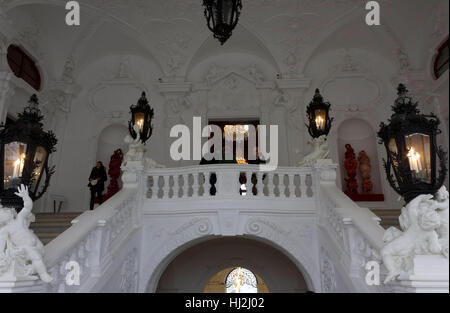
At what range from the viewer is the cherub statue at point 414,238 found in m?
3.05

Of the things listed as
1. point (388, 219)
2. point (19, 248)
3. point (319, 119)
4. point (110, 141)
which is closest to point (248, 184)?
point (319, 119)

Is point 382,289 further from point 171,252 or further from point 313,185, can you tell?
point 171,252

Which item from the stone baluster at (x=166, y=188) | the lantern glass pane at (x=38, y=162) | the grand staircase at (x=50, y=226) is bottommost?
the grand staircase at (x=50, y=226)

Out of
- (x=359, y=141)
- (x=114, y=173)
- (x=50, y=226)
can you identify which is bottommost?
(x=50, y=226)

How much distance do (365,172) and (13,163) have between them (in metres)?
10.0

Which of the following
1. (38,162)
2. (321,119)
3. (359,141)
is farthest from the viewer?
(359,141)

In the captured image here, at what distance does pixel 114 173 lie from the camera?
11812mm

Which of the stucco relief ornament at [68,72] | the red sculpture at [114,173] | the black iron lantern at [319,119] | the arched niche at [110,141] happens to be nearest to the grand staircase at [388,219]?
the black iron lantern at [319,119]

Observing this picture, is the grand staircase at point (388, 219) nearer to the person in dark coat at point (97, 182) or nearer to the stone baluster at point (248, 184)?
the stone baluster at point (248, 184)

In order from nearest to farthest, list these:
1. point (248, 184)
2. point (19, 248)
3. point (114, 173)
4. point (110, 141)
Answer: point (19, 248)
point (248, 184)
point (114, 173)
point (110, 141)

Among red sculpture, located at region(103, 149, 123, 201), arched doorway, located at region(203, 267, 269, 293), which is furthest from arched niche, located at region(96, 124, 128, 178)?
arched doorway, located at region(203, 267, 269, 293)

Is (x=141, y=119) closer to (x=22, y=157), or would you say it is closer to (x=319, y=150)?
(x=22, y=157)

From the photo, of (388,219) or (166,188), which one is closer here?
(388,219)

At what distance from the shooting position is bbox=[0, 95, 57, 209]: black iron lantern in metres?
3.86
